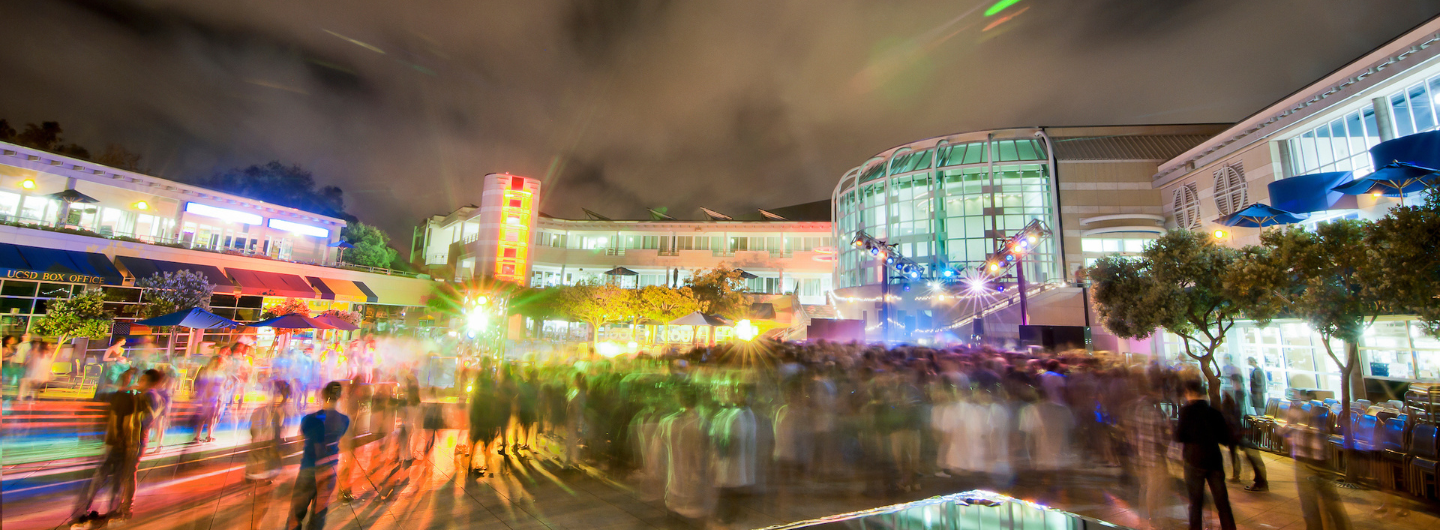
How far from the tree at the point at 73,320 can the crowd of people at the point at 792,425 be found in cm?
1399

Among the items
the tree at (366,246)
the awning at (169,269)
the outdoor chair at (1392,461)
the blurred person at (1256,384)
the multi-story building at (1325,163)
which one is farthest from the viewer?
the tree at (366,246)

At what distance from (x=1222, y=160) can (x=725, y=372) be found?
2423 cm

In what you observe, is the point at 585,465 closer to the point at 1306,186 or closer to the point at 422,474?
the point at 422,474

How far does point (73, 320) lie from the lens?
62.9 ft

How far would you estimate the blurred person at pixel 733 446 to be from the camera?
6461 mm

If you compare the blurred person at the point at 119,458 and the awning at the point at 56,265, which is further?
the awning at the point at 56,265

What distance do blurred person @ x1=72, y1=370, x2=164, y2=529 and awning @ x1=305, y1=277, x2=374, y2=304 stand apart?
29.5 meters

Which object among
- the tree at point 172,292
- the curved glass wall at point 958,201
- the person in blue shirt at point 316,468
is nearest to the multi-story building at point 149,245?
the tree at point 172,292

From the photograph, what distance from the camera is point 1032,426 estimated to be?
7.93m

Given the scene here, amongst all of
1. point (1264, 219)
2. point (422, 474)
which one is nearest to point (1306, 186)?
point (1264, 219)

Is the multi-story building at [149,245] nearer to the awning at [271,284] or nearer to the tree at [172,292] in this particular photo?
the awning at [271,284]

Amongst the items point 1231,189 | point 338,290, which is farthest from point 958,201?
point 338,290

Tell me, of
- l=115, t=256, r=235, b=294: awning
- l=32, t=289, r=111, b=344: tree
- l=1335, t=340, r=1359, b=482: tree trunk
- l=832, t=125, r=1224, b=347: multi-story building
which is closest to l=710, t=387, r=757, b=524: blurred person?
l=1335, t=340, r=1359, b=482: tree trunk

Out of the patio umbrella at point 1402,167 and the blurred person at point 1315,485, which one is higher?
the patio umbrella at point 1402,167
